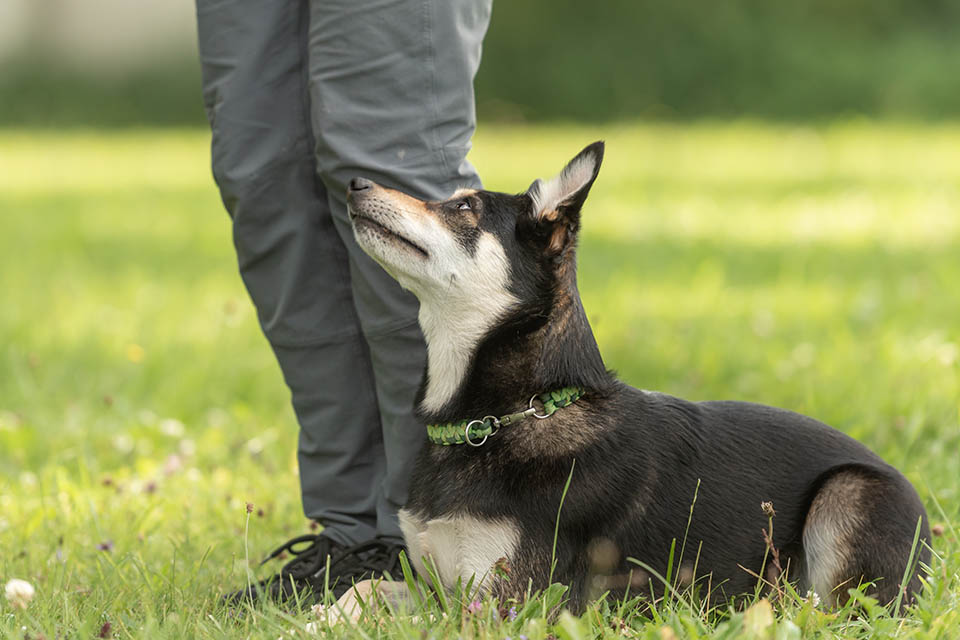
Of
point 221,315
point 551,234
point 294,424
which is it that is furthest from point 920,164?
point 551,234

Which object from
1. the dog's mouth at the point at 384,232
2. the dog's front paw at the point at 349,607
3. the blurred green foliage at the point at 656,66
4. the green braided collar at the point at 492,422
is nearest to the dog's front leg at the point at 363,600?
the dog's front paw at the point at 349,607

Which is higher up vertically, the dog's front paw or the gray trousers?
the gray trousers

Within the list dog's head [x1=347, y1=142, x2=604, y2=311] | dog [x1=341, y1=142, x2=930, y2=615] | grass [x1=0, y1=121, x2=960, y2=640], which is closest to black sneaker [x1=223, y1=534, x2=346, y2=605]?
grass [x1=0, y1=121, x2=960, y2=640]

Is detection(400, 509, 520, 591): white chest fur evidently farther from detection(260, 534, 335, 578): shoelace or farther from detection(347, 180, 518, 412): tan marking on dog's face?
detection(260, 534, 335, 578): shoelace

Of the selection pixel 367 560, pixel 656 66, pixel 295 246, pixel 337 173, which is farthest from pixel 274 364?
pixel 656 66

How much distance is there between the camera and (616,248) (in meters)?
7.80

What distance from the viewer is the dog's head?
8.98ft

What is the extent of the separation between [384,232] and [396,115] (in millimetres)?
331

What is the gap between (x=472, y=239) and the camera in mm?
2807

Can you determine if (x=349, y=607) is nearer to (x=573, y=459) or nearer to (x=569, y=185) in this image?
(x=573, y=459)

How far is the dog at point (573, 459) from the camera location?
8.74ft

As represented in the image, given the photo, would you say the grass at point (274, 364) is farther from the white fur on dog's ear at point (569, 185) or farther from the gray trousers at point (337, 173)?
the white fur on dog's ear at point (569, 185)

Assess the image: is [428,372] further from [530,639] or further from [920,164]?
[920,164]

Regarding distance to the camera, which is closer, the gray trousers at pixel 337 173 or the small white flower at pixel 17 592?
the small white flower at pixel 17 592
